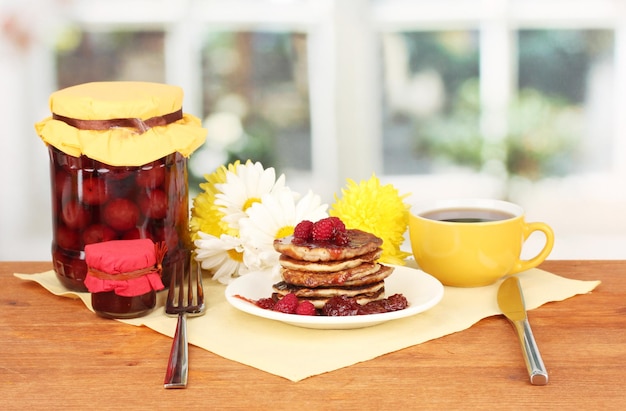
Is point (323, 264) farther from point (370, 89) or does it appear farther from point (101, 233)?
point (370, 89)

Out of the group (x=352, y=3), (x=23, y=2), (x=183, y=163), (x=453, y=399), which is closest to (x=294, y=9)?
(x=352, y=3)

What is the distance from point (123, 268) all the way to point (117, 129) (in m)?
0.19

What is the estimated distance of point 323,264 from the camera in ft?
3.56

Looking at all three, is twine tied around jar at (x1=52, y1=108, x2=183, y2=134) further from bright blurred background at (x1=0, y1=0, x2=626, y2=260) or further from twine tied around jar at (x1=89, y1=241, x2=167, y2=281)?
bright blurred background at (x1=0, y1=0, x2=626, y2=260)

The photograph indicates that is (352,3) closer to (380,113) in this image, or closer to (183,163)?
(380,113)

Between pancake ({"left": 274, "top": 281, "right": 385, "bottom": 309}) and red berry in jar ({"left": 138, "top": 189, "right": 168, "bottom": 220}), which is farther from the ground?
red berry in jar ({"left": 138, "top": 189, "right": 168, "bottom": 220})

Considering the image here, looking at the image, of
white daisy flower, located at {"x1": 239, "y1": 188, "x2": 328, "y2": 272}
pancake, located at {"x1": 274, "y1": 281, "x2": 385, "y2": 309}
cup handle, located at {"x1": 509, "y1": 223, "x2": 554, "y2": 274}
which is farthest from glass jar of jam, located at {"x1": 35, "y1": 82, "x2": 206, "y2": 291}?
cup handle, located at {"x1": 509, "y1": 223, "x2": 554, "y2": 274}

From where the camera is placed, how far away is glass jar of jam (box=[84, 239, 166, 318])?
1.13 m

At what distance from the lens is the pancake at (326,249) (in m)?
1.09

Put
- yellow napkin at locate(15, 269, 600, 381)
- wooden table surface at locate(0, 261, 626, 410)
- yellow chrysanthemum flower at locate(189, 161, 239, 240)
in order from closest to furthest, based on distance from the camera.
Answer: wooden table surface at locate(0, 261, 626, 410)
yellow napkin at locate(15, 269, 600, 381)
yellow chrysanthemum flower at locate(189, 161, 239, 240)

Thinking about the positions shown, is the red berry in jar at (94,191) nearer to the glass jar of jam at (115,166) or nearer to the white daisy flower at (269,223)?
the glass jar of jam at (115,166)

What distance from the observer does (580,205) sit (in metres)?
2.48

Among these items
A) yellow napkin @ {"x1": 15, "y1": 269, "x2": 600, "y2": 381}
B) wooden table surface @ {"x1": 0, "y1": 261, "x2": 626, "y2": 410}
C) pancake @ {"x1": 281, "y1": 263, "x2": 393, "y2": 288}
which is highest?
pancake @ {"x1": 281, "y1": 263, "x2": 393, "y2": 288}

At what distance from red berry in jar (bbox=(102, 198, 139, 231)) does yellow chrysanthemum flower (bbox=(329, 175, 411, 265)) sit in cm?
31
